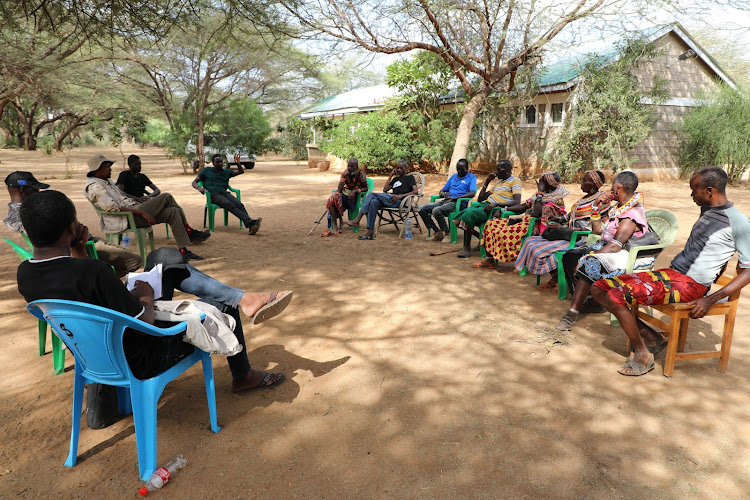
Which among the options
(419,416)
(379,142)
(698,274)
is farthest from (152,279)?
(379,142)

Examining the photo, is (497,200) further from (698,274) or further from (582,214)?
(698,274)

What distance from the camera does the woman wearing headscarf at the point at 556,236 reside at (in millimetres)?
4578

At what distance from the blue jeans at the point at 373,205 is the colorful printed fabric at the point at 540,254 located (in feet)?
9.54

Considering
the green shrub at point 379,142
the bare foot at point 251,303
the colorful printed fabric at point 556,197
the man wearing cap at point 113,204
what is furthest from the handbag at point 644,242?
the green shrub at point 379,142

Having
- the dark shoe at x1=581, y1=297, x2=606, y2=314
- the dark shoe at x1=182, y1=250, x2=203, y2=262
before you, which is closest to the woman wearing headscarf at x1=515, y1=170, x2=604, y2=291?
the dark shoe at x1=581, y1=297, x2=606, y2=314

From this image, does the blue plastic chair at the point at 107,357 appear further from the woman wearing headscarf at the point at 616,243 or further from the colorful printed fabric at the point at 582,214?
the colorful printed fabric at the point at 582,214

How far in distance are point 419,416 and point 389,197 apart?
5.20 metres

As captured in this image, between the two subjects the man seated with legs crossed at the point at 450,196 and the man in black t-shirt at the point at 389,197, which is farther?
the man in black t-shirt at the point at 389,197

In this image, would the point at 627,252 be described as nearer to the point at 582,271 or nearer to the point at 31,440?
the point at 582,271

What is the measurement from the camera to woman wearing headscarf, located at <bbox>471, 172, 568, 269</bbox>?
5113 millimetres

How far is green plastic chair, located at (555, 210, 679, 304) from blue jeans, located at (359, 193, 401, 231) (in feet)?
11.1

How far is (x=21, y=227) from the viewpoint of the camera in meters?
4.18

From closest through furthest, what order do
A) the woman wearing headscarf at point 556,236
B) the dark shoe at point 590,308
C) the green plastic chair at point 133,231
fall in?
the dark shoe at point 590,308, the woman wearing headscarf at point 556,236, the green plastic chair at point 133,231

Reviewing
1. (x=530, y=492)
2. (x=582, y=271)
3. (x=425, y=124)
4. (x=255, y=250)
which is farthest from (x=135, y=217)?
(x=425, y=124)
